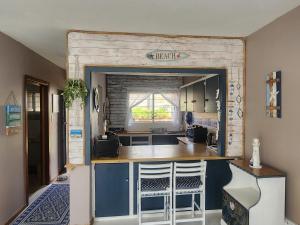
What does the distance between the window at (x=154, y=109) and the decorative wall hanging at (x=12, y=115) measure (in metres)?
3.18

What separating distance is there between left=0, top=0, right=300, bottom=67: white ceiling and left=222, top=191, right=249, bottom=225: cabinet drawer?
2.00 metres

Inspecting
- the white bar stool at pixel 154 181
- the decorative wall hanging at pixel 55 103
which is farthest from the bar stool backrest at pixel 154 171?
the decorative wall hanging at pixel 55 103

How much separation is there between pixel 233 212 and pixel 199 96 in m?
2.18

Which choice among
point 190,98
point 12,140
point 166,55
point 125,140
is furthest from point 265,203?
point 125,140

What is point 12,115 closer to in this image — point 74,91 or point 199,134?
point 74,91

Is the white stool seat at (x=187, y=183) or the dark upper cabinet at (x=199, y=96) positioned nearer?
the white stool seat at (x=187, y=183)

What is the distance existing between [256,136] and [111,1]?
228cm

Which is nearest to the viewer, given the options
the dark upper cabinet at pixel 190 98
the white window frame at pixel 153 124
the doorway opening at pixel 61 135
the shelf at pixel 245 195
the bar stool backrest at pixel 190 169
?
the shelf at pixel 245 195

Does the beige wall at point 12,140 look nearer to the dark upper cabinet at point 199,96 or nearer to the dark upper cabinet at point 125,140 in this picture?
the dark upper cabinet at point 125,140

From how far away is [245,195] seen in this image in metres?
2.82

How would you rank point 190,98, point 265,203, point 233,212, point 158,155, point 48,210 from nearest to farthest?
point 265,203 < point 233,212 < point 158,155 < point 48,210 < point 190,98

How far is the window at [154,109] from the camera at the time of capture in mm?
6301

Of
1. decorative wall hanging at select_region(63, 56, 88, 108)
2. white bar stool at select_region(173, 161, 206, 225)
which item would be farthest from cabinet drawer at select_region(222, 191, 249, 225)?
decorative wall hanging at select_region(63, 56, 88, 108)

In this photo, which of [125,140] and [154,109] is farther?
[154,109]
